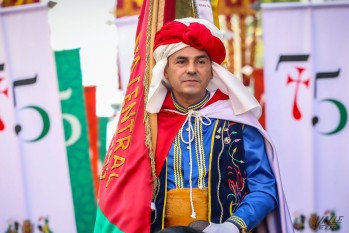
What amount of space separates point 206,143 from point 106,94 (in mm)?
1908

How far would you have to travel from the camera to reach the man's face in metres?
2.89

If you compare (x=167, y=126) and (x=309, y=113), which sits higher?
(x=167, y=126)

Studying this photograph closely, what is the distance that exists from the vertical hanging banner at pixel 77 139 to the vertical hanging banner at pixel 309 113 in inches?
54.0

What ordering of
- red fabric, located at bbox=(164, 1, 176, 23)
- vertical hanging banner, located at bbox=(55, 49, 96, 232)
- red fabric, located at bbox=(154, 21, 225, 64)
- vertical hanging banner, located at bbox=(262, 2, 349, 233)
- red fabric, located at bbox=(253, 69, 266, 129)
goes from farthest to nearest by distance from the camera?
vertical hanging banner, located at bbox=(55, 49, 96, 232)
red fabric, located at bbox=(253, 69, 266, 129)
vertical hanging banner, located at bbox=(262, 2, 349, 233)
red fabric, located at bbox=(164, 1, 176, 23)
red fabric, located at bbox=(154, 21, 225, 64)

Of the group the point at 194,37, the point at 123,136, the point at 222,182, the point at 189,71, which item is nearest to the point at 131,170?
the point at 123,136

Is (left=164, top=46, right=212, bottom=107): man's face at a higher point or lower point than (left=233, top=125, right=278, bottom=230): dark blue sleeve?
higher

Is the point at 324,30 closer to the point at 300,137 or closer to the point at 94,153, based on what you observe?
the point at 300,137

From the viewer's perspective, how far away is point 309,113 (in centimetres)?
441

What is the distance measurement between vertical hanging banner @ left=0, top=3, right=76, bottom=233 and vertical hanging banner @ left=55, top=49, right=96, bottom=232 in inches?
2.8

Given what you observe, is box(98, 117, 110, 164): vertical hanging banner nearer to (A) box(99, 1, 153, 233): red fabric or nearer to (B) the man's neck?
(A) box(99, 1, 153, 233): red fabric

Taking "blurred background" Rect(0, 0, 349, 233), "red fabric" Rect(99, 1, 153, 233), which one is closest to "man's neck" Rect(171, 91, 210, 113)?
"red fabric" Rect(99, 1, 153, 233)

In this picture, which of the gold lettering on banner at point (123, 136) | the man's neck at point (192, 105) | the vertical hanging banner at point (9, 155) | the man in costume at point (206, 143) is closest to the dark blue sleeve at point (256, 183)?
the man in costume at point (206, 143)

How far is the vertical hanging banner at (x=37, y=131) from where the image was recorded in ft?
15.0

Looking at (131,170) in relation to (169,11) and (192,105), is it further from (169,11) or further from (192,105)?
(169,11)
